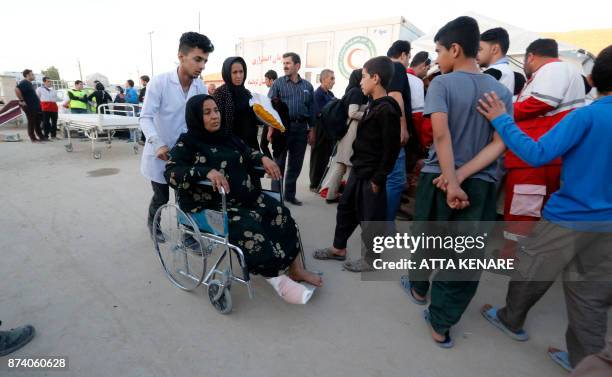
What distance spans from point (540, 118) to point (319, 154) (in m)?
2.78

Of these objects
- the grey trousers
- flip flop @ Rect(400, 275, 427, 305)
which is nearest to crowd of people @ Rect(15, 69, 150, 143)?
flip flop @ Rect(400, 275, 427, 305)

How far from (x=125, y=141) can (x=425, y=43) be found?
298 inches

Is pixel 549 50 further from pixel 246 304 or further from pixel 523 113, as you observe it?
pixel 246 304

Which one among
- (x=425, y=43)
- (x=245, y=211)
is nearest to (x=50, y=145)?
(x=245, y=211)

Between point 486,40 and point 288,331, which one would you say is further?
point 486,40

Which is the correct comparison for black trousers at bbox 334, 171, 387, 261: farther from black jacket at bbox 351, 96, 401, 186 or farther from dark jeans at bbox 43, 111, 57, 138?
dark jeans at bbox 43, 111, 57, 138

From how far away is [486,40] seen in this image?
9.53 feet

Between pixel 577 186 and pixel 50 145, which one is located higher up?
pixel 577 186

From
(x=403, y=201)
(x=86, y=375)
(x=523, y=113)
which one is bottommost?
(x=86, y=375)

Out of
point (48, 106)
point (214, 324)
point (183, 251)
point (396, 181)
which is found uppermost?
point (48, 106)

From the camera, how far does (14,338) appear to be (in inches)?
70.4

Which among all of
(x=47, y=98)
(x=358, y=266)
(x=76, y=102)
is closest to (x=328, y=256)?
(x=358, y=266)

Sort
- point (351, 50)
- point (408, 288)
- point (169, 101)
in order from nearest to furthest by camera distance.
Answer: point (408, 288) < point (169, 101) < point (351, 50)

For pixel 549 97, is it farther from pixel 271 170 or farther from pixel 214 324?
pixel 214 324
